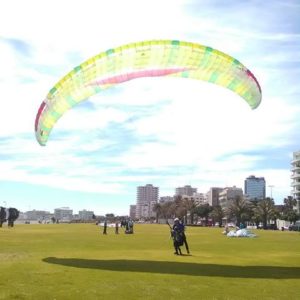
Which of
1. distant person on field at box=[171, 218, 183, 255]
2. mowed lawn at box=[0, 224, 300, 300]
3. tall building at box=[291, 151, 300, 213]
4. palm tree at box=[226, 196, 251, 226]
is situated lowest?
mowed lawn at box=[0, 224, 300, 300]

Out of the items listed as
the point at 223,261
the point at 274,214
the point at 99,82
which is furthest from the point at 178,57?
the point at 274,214

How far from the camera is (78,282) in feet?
48.6

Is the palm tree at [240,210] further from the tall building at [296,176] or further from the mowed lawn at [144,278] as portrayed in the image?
the mowed lawn at [144,278]

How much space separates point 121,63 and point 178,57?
2409 mm

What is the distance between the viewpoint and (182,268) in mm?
18672

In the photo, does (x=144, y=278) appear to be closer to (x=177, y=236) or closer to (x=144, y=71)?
(x=177, y=236)

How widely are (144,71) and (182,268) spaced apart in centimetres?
902

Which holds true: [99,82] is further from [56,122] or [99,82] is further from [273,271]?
[273,271]

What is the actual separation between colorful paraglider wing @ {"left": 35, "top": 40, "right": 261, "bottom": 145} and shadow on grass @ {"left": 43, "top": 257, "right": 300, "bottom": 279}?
7026mm

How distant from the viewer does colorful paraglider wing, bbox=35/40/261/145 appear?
20266 millimetres

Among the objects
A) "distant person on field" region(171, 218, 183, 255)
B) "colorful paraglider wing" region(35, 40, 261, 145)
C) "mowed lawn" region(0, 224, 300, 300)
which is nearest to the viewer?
"mowed lawn" region(0, 224, 300, 300)

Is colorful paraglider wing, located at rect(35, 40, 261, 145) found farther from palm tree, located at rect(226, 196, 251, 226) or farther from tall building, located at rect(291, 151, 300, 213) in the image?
tall building, located at rect(291, 151, 300, 213)

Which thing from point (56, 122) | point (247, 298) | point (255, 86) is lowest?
point (247, 298)

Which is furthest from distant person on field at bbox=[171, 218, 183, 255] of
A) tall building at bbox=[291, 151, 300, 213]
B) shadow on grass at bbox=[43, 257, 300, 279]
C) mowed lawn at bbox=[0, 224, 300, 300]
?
tall building at bbox=[291, 151, 300, 213]
